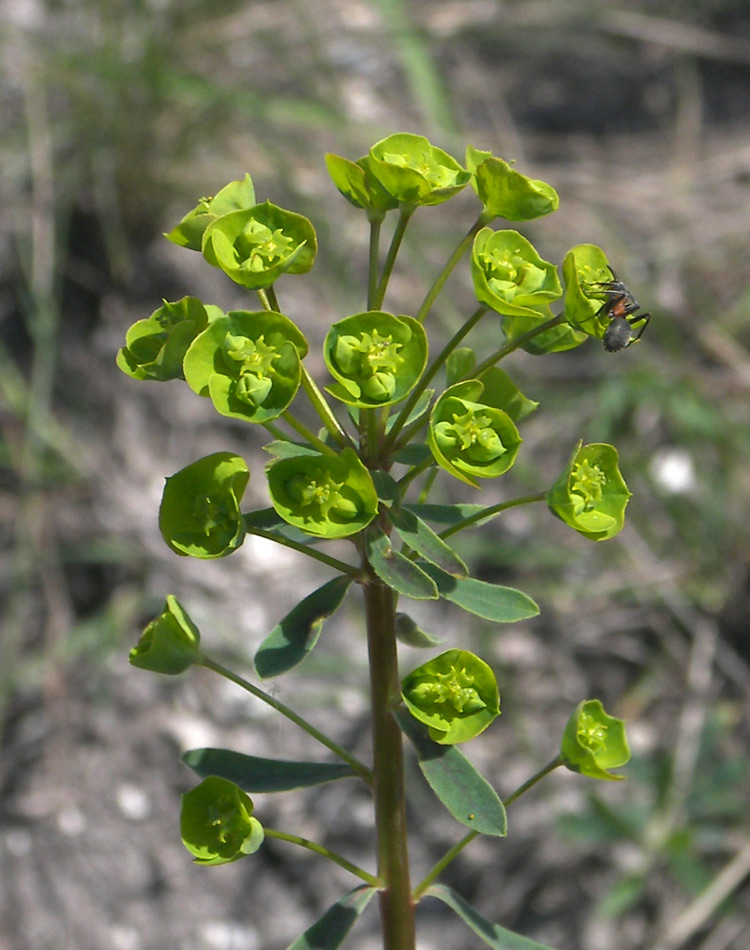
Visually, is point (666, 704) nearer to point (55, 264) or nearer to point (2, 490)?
point (2, 490)

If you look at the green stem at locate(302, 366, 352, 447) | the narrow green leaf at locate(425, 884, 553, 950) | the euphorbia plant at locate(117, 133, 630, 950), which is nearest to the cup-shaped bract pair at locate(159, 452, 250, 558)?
the euphorbia plant at locate(117, 133, 630, 950)

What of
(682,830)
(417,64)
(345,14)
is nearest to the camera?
(682,830)

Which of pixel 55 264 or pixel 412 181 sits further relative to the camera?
pixel 55 264

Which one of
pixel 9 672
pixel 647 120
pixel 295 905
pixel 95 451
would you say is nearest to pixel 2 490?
pixel 95 451

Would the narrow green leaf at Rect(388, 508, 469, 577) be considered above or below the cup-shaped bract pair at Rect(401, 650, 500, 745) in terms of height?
above

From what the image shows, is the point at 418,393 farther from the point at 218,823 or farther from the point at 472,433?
the point at 218,823

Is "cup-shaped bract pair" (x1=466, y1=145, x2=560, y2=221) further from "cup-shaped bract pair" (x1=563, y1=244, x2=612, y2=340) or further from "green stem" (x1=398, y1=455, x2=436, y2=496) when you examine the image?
"green stem" (x1=398, y1=455, x2=436, y2=496)
